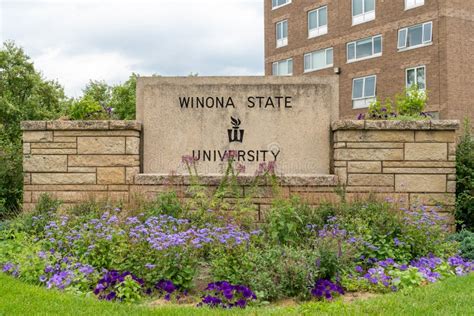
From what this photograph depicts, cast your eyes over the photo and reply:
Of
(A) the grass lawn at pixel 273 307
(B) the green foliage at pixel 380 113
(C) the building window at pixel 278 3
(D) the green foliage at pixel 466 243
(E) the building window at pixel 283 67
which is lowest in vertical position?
(A) the grass lawn at pixel 273 307

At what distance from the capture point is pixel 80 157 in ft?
27.1

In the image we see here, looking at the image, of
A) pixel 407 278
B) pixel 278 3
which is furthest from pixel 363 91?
pixel 407 278

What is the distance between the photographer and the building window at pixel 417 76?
26.1 metres

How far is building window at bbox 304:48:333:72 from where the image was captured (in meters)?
31.6

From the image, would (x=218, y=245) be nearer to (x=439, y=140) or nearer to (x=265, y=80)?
(x=265, y=80)

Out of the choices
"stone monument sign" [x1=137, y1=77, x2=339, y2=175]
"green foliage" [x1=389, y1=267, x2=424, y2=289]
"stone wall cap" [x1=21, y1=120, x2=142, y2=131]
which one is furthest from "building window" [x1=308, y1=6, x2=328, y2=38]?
"green foliage" [x1=389, y1=267, x2=424, y2=289]

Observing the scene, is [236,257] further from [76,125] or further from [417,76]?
[417,76]

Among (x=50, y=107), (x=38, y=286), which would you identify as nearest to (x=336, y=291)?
(x=38, y=286)

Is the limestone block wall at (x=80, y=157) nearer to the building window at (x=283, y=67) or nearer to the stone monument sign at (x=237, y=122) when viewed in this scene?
the stone monument sign at (x=237, y=122)

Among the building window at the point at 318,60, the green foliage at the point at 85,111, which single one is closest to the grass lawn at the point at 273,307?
the green foliage at the point at 85,111

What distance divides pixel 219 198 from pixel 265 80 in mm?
2119

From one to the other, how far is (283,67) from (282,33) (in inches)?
89.2

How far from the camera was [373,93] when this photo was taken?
2883 cm

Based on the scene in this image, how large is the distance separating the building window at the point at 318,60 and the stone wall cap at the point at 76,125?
24851mm
